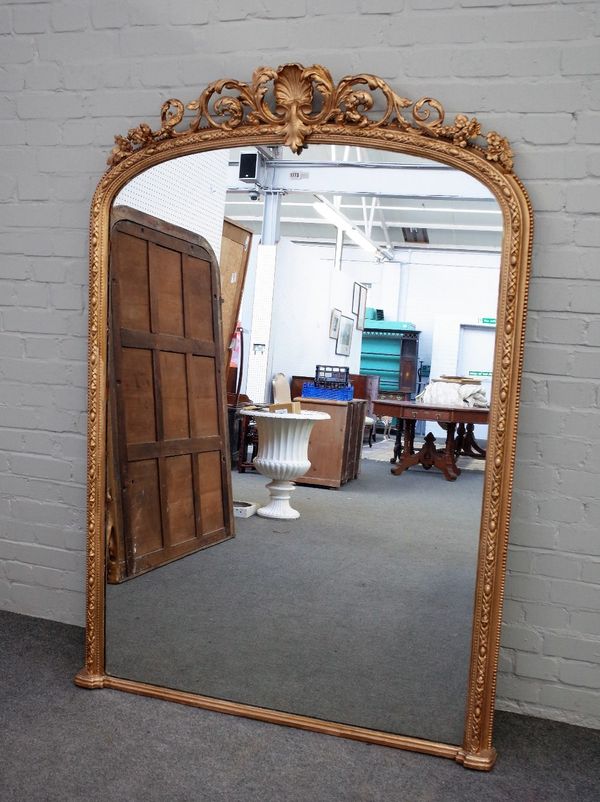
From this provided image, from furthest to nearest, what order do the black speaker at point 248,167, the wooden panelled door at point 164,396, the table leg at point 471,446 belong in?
the wooden panelled door at point 164,396, the black speaker at point 248,167, the table leg at point 471,446

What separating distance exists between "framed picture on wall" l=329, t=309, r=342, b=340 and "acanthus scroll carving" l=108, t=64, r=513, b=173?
52 centimetres

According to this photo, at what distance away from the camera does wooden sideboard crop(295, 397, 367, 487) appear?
107 inches

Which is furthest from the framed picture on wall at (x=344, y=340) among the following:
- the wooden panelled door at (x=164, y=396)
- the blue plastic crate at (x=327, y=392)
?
the wooden panelled door at (x=164, y=396)

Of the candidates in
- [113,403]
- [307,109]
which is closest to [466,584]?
[113,403]

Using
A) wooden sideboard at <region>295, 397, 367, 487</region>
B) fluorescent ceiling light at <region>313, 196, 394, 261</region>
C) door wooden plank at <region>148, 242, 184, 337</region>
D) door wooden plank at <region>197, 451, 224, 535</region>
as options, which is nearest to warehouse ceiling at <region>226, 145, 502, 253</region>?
fluorescent ceiling light at <region>313, 196, 394, 261</region>

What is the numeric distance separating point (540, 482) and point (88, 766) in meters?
1.56

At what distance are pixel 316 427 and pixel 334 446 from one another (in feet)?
0.29

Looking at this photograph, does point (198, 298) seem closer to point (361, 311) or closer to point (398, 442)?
point (361, 311)

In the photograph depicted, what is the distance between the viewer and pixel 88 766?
2.27 m

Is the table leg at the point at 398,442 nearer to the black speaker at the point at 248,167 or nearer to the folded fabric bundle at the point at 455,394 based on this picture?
the folded fabric bundle at the point at 455,394

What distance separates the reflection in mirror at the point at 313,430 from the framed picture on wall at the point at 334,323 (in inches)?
0.4

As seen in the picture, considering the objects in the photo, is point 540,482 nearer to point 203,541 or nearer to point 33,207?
point 203,541

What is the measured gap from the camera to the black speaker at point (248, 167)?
2641mm

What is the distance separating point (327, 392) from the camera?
8.93 ft
